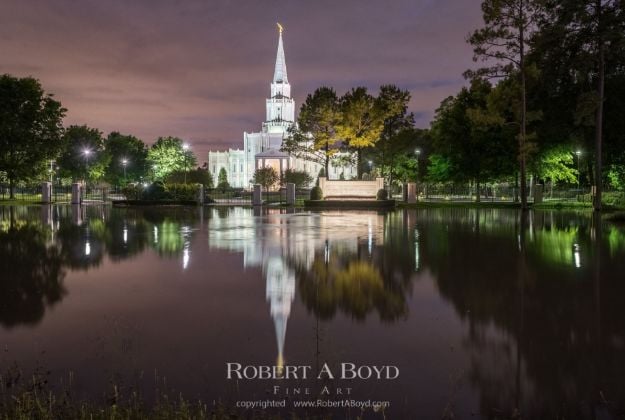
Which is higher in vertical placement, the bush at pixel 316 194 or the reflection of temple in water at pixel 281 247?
the bush at pixel 316 194

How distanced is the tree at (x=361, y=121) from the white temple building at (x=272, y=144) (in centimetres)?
7024

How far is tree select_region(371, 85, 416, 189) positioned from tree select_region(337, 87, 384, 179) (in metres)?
0.81

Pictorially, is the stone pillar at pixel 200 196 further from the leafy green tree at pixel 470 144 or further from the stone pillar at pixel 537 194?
the stone pillar at pixel 537 194

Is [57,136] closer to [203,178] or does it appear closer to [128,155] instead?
[203,178]

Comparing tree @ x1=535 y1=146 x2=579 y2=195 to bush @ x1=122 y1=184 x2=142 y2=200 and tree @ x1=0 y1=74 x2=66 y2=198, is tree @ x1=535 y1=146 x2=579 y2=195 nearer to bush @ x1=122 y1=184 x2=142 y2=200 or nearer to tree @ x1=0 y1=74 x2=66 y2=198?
bush @ x1=122 y1=184 x2=142 y2=200

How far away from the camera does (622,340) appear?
253 inches

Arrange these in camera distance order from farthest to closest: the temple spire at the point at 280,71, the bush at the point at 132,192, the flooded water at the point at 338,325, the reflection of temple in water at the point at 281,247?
1. the temple spire at the point at 280,71
2. the bush at the point at 132,192
3. the reflection of temple in water at the point at 281,247
4. the flooded water at the point at 338,325

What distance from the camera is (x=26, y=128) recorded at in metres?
59.0

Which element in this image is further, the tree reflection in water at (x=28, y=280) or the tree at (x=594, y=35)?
the tree at (x=594, y=35)

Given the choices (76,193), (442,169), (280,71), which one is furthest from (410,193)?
(280,71)

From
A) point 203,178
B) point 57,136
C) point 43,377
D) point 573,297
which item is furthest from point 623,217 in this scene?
point 203,178

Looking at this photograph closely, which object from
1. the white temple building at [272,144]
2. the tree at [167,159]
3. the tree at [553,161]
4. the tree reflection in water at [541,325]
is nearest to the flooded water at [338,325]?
the tree reflection in water at [541,325]

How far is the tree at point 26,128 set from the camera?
188 ft

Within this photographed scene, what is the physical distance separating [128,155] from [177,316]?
113269mm
